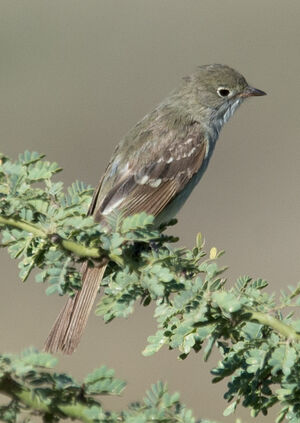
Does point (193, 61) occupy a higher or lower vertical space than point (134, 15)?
lower

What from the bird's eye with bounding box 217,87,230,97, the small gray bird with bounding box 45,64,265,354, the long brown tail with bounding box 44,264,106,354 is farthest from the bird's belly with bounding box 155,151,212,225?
the long brown tail with bounding box 44,264,106,354

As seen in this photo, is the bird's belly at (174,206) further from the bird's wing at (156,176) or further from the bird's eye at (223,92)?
the bird's eye at (223,92)

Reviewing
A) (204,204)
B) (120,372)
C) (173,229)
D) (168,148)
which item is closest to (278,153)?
(204,204)

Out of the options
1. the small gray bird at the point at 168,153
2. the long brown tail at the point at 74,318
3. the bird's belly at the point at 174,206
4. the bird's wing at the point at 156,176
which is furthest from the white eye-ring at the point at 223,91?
the long brown tail at the point at 74,318

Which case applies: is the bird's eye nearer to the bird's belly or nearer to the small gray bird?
the small gray bird

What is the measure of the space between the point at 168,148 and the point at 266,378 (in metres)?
3.20

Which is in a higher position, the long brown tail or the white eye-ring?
the white eye-ring

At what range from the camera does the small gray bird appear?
4906mm

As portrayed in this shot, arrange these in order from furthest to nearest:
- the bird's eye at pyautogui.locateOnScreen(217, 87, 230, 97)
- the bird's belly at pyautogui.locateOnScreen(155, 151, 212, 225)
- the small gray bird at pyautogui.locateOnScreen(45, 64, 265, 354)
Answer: the bird's eye at pyautogui.locateOnScreen(217, 87, 230, 97) → the bird's belly at pyautogui.locateOnScreen(155, 151, 212, 225) → the small gray bird at pyautogui.locateOnScreen(45, 64, 265, 354)

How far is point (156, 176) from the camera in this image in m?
5.37

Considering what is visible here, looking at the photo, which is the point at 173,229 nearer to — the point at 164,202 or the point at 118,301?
the point at 164,202

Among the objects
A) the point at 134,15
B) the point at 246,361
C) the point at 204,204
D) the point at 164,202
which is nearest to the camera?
the point at 246,361

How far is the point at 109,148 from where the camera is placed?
15.3m

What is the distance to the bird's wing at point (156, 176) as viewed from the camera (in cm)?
498
